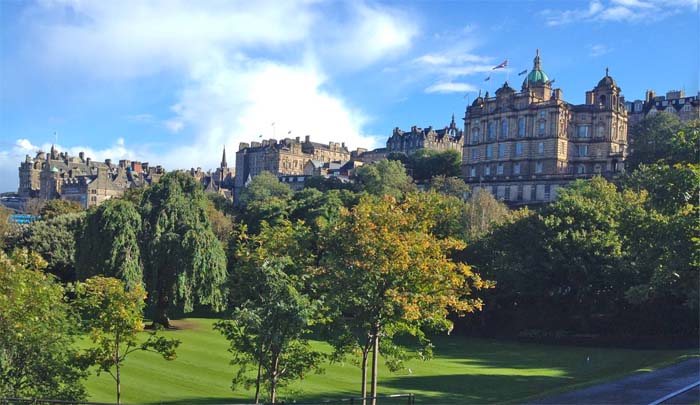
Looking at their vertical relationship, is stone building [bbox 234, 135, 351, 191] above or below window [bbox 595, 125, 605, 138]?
above

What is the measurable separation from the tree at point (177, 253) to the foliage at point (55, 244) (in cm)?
1329

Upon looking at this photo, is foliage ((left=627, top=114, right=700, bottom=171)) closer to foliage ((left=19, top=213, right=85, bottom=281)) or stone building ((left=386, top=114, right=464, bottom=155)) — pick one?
foliage ((left=19, top=213, right=85, bottom=281))

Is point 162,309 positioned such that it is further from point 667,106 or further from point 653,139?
point 667,106

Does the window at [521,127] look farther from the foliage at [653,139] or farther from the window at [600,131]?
the foliage at [653,139]

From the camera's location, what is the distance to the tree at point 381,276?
2312 cm

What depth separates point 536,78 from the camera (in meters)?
102

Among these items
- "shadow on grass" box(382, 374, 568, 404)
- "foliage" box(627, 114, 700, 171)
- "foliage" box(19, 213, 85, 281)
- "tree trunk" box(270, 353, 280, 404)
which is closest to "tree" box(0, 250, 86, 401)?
"tree trunk" box(270, 353, 280, 404)

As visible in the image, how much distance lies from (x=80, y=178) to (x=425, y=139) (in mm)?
76612

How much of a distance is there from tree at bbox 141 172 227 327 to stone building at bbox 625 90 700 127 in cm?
8517

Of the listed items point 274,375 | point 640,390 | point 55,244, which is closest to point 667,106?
point 55,244

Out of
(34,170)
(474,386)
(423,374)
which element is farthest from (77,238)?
(34,170)

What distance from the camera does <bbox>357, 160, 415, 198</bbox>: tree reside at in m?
91.2

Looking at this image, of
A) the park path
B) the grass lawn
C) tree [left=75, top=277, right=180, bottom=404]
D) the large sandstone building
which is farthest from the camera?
the large sandstone building

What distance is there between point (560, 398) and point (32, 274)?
16.5 m
